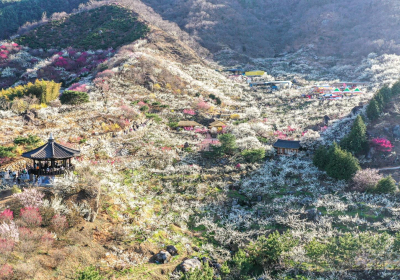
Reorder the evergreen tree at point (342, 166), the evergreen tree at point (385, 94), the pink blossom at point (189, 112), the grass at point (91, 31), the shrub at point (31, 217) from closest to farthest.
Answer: the shrub at point (31, 217) < the evergreen tree at point (342, 166) < the evergreen tree at point (385, 94) < the pink blossom at point (189, 112) < the grass at point (91, 31)

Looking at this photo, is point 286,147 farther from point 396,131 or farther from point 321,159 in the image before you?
point 396,131

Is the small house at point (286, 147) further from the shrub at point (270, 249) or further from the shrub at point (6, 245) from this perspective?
the shrub at point (6, 245)

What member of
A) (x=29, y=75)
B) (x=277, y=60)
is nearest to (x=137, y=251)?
(x=29, y=75)

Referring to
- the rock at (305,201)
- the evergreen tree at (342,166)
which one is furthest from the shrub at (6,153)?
the evergreen tree at (342,166)

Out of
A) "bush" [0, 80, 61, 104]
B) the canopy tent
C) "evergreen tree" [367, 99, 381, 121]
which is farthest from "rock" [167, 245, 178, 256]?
"evergreen tree" [367, 99, 381, 121]

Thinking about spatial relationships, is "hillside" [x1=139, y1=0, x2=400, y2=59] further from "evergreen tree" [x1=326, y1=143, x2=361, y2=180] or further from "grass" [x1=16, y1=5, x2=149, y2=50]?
"evergreen tree" [x1=326, y1=143, x2=361, y2=180]

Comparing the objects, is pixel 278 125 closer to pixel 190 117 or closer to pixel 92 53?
pixel 190 117
